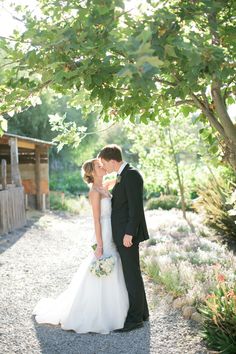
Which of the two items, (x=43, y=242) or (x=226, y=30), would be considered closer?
(x=226, y=30)

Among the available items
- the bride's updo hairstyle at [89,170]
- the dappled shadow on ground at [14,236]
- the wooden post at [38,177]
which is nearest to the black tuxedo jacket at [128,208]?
the bride's updo hairstyle at [89,170]

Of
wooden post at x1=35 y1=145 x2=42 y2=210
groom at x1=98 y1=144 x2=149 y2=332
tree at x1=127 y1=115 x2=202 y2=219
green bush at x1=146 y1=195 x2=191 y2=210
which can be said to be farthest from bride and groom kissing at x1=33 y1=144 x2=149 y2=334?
green bush at x1=146 y1=195 x2=191 y2=210

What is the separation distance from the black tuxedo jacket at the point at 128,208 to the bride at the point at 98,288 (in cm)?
14

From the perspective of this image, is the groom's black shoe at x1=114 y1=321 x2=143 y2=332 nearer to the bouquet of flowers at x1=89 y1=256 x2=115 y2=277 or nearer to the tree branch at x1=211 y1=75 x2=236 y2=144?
the bouquet of flowers at x1=89 y1=256 x2=115 y2=277

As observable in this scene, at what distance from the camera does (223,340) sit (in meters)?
4.40

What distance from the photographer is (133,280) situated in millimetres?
5223

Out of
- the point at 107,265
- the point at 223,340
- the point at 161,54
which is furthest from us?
the point at 107,265

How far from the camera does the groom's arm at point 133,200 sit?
16.5ft

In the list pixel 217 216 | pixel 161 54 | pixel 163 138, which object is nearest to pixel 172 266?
pixel 217 216

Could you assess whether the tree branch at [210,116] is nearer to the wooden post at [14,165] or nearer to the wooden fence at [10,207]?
the wooden fence at [10,207]

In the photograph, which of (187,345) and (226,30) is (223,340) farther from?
(226,30)

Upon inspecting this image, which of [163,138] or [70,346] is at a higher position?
[163,138]

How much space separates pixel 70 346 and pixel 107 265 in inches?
35.5

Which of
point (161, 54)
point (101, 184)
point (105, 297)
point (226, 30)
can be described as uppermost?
point (226, 30)
